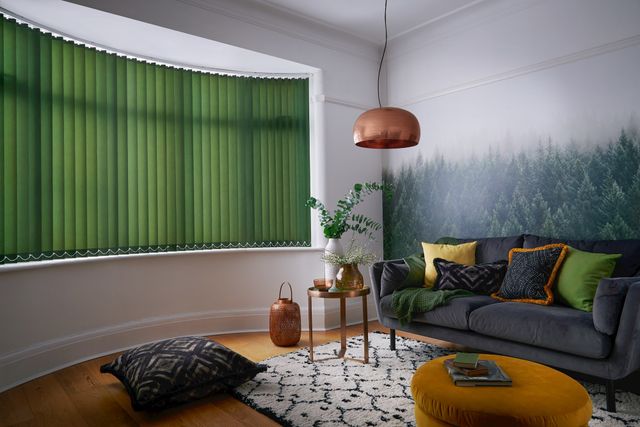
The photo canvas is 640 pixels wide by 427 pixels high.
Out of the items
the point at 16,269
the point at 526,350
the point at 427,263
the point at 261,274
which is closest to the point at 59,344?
the point at 16,269

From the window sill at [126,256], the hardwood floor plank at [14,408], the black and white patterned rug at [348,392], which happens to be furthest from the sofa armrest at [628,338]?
the hardwood floor plank at [14,408]

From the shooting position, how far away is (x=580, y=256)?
124 inches

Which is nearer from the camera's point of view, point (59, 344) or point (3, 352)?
point (3, 352)

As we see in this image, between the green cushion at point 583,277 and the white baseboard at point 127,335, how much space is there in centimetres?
226

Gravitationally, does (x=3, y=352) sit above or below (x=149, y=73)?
below

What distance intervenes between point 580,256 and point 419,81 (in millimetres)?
2538

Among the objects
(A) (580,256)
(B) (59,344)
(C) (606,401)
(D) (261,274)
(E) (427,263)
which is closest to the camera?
(C) (606,401)

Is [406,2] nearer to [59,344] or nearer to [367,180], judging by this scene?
[367,180]

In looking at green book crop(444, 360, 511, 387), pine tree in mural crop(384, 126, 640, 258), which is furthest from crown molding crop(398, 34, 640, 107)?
green book crop(444, 360, 511, 387)

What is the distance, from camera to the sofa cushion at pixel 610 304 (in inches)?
99.0

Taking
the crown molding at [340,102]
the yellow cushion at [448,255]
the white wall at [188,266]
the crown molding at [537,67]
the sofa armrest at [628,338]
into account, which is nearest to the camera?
the sofa armrest at [628,338]

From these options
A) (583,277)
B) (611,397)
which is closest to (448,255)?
(583,277)

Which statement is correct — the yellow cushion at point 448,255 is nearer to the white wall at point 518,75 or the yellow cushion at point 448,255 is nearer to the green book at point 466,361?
the white wall at point 518,75

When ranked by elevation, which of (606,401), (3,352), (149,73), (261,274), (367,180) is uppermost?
(149,73)
